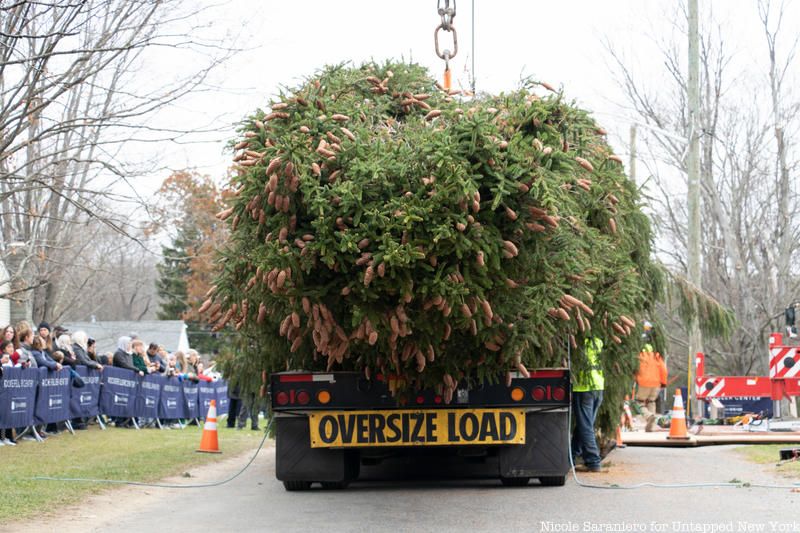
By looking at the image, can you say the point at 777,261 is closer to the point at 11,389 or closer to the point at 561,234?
the point at 11,389

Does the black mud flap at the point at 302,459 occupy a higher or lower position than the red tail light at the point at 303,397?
lower

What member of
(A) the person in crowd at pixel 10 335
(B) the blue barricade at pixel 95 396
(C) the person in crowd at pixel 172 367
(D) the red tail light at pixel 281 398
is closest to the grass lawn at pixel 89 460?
(B) the blue barricade at pixel 95 396

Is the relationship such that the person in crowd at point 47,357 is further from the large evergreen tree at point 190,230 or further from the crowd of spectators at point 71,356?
the large evergreen tree at point 190,230

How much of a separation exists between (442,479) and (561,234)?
3.95m

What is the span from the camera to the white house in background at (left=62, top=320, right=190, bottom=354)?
4672 centimetres

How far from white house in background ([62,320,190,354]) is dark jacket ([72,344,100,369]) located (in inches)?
949

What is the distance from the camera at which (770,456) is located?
1338cm

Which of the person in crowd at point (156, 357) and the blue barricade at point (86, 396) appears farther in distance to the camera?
the person in crowd at point (156, 357)

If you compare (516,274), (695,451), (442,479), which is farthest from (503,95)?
(695,451)

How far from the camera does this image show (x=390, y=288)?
7.94 meters

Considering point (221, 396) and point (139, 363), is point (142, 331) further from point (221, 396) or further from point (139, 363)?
point (139, 363)

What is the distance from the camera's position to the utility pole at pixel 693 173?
24.1 meters

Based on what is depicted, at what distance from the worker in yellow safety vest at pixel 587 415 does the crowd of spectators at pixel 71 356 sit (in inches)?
156

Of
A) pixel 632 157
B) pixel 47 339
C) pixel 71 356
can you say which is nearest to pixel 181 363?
pixel 71 356
